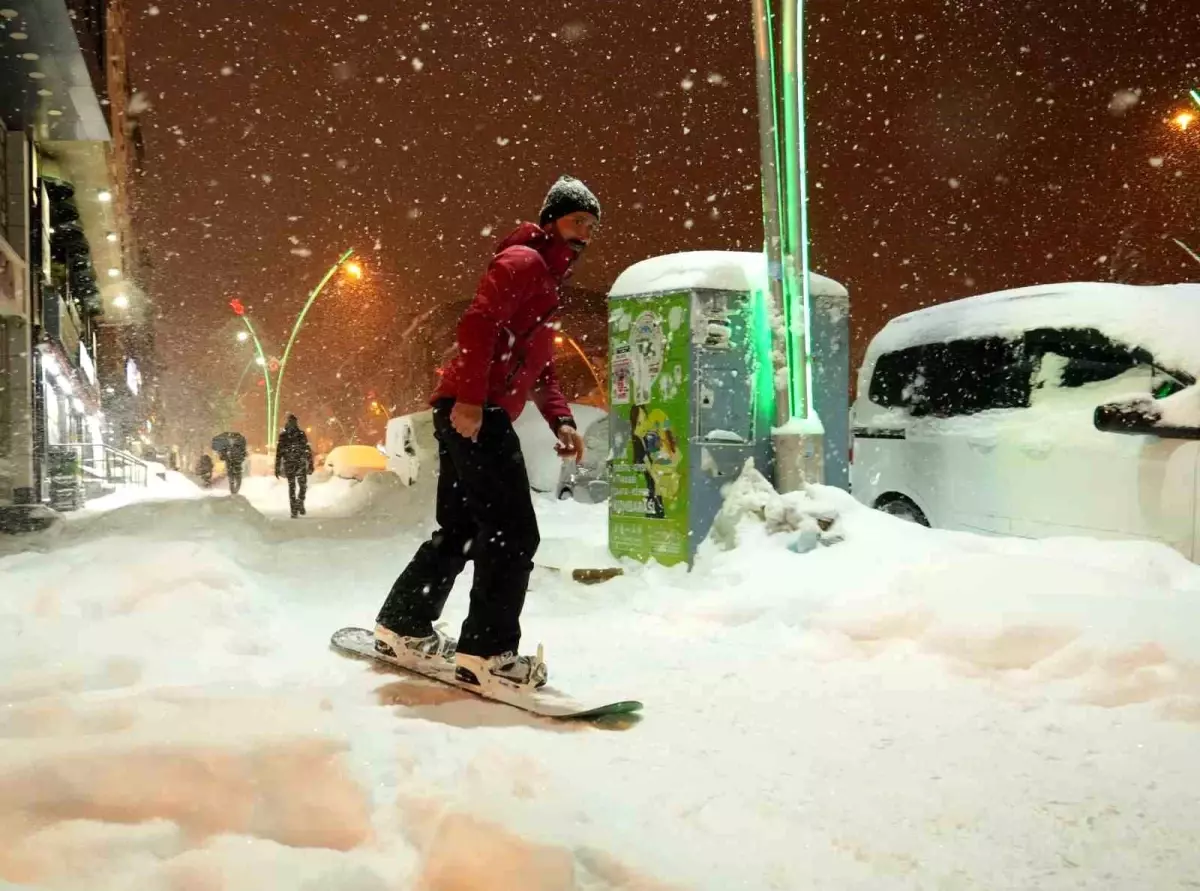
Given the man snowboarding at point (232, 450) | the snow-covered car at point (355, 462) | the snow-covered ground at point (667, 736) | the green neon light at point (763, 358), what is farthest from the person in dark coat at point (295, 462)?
the snow-covered car at point (355, 462)

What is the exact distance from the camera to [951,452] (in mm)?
7191

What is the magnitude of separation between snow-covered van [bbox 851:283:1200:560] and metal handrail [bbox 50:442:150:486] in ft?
60.0

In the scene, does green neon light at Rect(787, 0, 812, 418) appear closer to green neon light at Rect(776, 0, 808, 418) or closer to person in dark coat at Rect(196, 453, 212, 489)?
green neon light at Rect(776, 0, 808, 418)

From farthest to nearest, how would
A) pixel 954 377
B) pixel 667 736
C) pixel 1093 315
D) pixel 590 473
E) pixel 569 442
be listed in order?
pixel 590 473 < pixel 954 377 < pixel 1093 315 < pixel 569 442 < pixel 667 736

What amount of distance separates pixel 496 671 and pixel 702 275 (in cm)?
396

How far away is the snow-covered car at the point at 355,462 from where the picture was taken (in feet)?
108

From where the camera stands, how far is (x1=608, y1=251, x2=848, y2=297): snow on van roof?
268 inches

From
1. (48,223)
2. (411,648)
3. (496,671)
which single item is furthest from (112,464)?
(496,671)

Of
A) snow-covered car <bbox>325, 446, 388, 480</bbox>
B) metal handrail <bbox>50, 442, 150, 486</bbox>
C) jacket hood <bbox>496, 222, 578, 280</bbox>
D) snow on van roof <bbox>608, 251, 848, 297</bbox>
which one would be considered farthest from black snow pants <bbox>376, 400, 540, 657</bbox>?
snow-covered car <bbox>325, 446, 388, 480</bbox>

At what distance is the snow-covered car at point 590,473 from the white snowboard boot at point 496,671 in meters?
14.0

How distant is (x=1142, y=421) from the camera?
18.2 feet

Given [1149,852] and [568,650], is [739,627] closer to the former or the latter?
[568,650]

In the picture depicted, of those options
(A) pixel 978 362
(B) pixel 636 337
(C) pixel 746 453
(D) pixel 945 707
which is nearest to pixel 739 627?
(D) pixel 945 707

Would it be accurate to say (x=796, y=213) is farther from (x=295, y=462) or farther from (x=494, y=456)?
(x=295, y=462)
